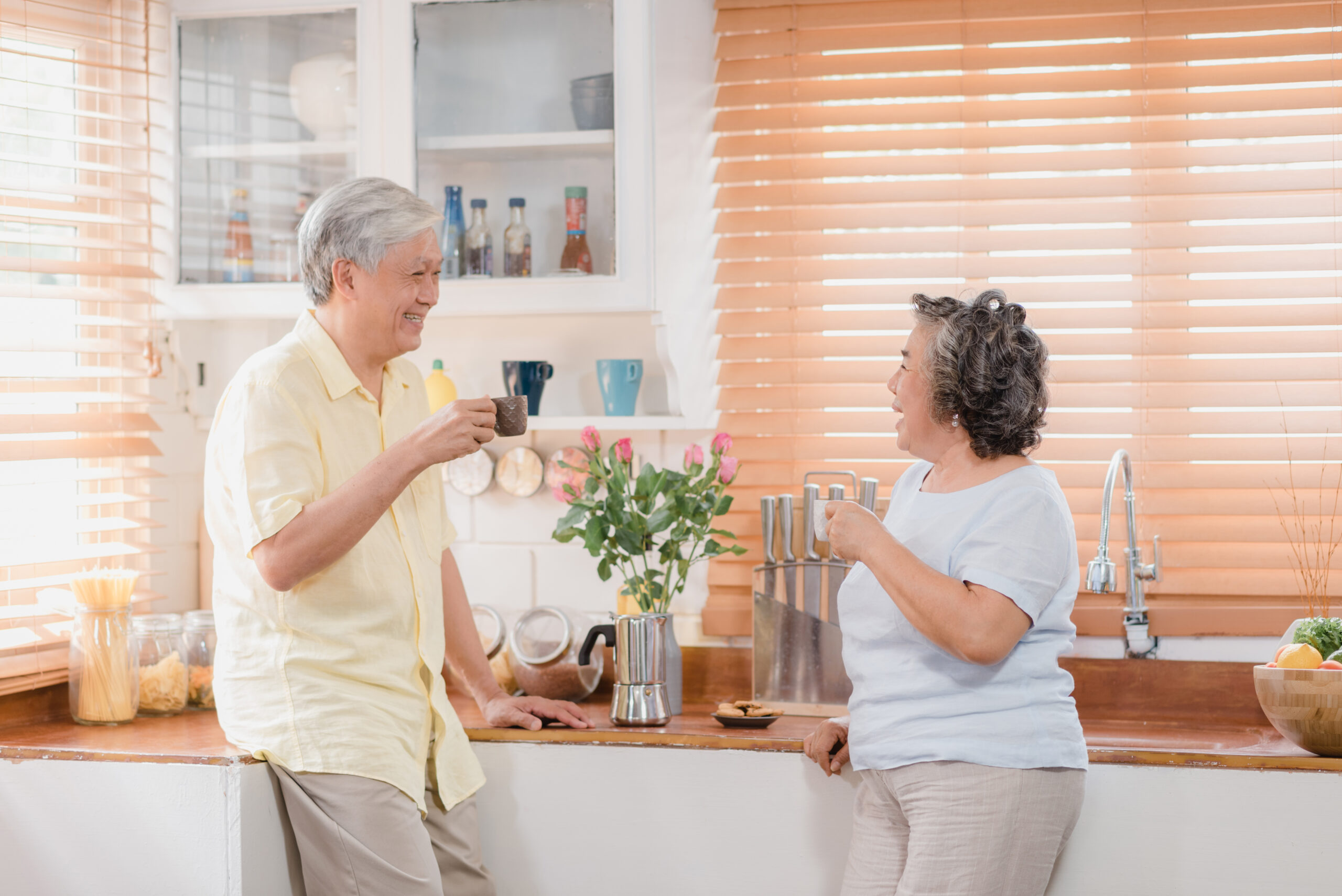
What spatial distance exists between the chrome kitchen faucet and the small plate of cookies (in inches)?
25.3

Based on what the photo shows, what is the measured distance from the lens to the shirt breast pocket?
1884 millimetres

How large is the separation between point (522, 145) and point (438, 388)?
53 cm

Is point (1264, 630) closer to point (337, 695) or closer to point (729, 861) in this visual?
point (729, 861)

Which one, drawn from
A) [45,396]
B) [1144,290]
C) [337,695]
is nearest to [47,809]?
[337,695]

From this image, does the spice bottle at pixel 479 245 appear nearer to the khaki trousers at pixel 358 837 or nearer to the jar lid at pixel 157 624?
the jar lid at pixel 157 624

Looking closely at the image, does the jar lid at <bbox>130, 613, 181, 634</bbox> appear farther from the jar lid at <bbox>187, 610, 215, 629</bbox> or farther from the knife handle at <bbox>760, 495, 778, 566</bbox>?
the knife handle at <bbox>760, 495, 778, 566</bbox>

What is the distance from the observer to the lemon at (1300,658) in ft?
6.10

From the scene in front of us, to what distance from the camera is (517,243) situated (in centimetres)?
242

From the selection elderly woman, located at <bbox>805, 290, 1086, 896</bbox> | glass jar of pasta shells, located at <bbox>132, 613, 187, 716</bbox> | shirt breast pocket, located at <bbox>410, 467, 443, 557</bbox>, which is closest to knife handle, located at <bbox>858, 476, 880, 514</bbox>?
elderly woman, located at <bbox>805, 290, 1086, 896</bbox>

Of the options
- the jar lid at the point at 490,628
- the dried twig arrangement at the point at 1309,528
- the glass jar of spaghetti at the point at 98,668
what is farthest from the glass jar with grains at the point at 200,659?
the dried twig arrangement at the point at 1309,528

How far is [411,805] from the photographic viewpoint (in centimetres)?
175

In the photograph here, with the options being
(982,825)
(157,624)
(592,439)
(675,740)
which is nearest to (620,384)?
(592,439)

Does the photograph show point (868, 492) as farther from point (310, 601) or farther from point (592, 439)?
point (310, 601)

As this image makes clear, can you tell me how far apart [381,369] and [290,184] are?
0.79 m
